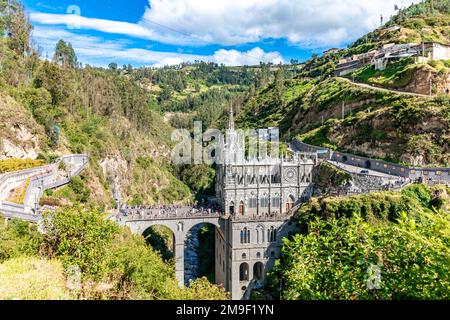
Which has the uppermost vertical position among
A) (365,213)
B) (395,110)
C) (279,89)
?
(279,89)

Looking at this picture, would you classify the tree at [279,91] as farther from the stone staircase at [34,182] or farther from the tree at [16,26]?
the stone staircase at [34,182]

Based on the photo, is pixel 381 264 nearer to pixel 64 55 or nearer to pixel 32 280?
pixel 32 280

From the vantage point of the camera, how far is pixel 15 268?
17641mm

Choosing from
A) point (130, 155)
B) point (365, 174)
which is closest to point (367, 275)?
point (365, 174)

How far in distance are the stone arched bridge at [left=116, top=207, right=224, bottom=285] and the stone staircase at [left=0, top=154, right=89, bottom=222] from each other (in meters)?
8.98

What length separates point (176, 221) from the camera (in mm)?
50500

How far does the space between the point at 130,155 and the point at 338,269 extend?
234ft

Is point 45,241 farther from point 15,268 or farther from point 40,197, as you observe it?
point 40,197

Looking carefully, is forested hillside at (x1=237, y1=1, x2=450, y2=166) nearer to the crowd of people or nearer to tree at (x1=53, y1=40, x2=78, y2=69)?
the crowd of people

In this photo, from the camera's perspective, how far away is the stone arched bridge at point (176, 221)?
160 feet

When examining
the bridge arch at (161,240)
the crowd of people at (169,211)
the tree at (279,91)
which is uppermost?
the tree at (279,91)

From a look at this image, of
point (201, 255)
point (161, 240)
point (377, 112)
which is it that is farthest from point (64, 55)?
point (377, 112)

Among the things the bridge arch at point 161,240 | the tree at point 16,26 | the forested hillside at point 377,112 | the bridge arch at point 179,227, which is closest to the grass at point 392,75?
the forested hillside at point 377,112

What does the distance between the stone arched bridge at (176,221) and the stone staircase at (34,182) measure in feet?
29.5
